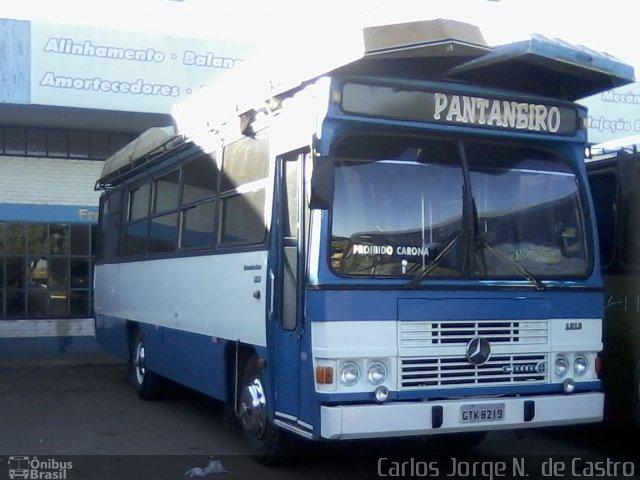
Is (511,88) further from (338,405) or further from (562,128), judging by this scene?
(338,405)

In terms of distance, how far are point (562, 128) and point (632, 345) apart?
2113 millimetres

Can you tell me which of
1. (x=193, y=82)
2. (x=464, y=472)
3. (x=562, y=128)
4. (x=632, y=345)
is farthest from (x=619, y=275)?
(x=193, y=82)

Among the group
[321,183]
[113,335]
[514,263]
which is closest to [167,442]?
[321,183]

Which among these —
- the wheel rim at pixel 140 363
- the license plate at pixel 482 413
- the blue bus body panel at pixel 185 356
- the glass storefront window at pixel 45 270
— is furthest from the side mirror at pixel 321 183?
the glass storefront window at pixel 45 270

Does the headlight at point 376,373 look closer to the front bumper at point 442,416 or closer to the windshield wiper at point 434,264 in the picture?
the front bumper at point 442,416

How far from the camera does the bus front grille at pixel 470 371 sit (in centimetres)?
684

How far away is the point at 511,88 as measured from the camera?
771 centimetres

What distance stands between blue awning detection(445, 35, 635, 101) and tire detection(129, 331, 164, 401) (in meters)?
6.52

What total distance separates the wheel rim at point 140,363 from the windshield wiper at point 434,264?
6317 millimetres

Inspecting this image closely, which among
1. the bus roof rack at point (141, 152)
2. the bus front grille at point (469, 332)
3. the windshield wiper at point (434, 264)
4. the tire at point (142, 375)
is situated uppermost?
the bus roof rack at point (141, 152)

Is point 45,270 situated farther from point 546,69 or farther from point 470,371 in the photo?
point 546,69

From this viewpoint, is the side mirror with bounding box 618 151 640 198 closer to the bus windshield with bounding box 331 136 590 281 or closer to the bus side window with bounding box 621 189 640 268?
the bus side window with bounding box 621 189 640 268

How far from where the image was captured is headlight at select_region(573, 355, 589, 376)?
7449mm

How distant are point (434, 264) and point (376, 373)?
0.95 m
